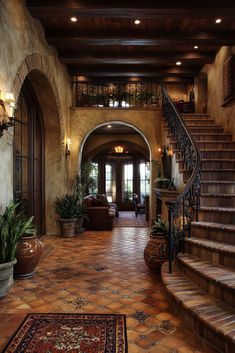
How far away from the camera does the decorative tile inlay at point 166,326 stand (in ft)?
7.70

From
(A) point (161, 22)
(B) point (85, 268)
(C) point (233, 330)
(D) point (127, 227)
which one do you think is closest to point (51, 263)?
(B) point (85, 268)

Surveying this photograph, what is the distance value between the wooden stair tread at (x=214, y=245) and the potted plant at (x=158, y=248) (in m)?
0.39

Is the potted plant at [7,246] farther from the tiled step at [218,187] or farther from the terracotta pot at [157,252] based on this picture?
the tiled step at [218,187]

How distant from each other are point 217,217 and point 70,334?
2429mm

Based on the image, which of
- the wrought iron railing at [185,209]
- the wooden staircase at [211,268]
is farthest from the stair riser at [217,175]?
the wrought iron railing at [185,209]

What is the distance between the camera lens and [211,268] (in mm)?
2795

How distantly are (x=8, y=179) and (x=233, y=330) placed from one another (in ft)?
10.4

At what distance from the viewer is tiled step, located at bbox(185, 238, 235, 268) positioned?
2.80 meters

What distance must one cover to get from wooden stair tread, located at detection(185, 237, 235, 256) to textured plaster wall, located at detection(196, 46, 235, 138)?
349 cm

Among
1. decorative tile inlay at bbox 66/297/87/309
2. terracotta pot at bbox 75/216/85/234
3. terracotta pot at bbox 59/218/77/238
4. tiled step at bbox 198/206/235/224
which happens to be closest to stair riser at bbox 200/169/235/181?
tiled step at bbox 198/206/235/224

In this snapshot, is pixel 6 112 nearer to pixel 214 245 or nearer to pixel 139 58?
pixel 214 245

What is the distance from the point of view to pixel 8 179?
3.68 metres

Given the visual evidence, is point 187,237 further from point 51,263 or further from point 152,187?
point 152,187

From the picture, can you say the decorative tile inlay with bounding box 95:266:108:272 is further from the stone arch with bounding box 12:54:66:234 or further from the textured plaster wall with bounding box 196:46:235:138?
the textured plaster wall with bounding box 196:46:235:138
